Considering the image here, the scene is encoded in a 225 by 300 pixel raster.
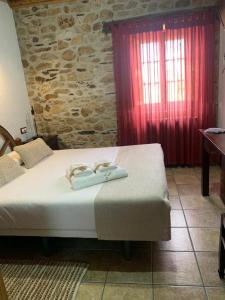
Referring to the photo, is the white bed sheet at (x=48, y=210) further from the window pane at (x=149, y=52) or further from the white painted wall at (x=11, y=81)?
the window pane at (x=149, y=52)

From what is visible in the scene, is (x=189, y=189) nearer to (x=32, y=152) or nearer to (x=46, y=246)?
(x=46, y=246)

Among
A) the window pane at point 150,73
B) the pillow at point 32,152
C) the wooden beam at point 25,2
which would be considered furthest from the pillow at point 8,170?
the wooden beam at point 25,2

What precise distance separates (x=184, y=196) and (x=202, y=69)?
1.95 m

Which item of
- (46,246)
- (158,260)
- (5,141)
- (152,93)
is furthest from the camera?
(152,93)

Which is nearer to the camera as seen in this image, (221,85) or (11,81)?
(221,85)

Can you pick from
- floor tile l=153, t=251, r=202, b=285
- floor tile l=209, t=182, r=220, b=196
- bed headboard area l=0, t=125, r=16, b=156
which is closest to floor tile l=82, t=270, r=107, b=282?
floor tile l=153, t=251, r=202, b=285

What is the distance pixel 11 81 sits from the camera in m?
3.67

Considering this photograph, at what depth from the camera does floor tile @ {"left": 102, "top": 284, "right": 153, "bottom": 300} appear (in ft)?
5.46

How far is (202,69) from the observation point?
3.54m

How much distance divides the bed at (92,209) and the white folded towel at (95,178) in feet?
0.18

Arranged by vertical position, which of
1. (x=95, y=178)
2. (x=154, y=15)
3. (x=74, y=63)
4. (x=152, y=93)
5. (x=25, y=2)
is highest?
→ (x=25, y=2)

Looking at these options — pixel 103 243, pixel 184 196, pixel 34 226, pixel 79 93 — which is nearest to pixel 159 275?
pixel 103 243

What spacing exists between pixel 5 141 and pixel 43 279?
2.13m

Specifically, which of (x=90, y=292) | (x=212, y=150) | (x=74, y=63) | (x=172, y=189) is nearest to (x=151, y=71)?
(x=74, y=63)
